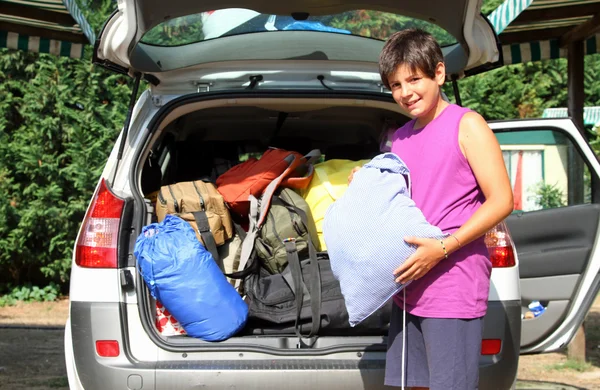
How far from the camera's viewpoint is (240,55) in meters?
3.70

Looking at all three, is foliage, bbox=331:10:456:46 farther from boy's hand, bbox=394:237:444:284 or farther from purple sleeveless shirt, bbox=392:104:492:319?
boy's hand, bbox=394:237:444:284

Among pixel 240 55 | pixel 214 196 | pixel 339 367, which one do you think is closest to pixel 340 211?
pixel 339 367

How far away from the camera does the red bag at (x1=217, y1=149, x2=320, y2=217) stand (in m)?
3.54

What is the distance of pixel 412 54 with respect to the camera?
2.37 m

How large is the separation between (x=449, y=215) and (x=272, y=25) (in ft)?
5.70

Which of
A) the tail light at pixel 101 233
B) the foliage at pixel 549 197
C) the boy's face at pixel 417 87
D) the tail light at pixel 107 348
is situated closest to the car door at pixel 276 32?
the tail light at pixel 101 233

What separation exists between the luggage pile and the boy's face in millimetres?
986

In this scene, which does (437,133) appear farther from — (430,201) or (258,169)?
(258,169)

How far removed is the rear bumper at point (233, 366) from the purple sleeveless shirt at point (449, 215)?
50 centimetres

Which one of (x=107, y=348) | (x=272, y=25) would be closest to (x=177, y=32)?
(x=272, y=25)

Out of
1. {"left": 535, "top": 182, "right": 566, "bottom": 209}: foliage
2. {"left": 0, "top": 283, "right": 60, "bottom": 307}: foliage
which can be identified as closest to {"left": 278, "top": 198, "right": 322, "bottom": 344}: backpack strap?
{"left": 535, "top": 182, "right": 566, "bottom": 209}: foliage

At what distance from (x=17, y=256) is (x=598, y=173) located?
6167mm

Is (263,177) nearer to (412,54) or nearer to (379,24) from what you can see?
(379,24)

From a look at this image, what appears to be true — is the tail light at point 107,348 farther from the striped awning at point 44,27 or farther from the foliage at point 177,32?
the striped awning at point 44,27
